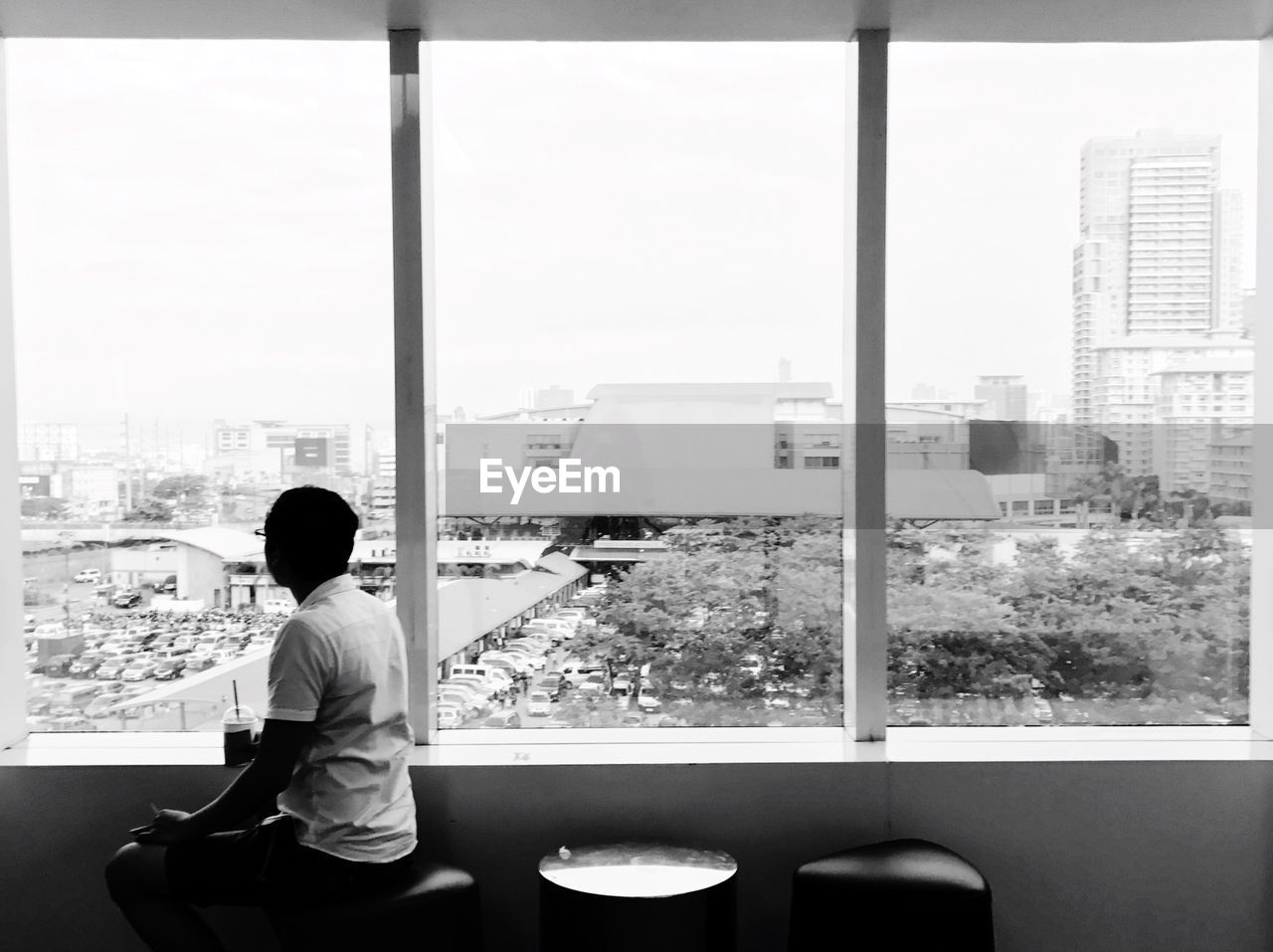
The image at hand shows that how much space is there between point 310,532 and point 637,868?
3.86ft

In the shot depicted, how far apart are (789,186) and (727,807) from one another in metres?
1.90

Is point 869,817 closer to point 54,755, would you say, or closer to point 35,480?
point 54,755

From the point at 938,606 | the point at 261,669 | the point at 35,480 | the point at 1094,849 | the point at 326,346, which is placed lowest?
the point at 1094,849

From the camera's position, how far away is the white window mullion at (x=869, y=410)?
Answer: 2939mm

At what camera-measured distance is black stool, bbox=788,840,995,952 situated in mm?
2371

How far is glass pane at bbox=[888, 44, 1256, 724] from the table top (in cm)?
90

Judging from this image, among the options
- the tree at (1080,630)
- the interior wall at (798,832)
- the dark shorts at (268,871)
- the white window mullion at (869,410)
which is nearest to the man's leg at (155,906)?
the dark shorts at (268,871)

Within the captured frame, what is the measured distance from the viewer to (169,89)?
3.04 metres

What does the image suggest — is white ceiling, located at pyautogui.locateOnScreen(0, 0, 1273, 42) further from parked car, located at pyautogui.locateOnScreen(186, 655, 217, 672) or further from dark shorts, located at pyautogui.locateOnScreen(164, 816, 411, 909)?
dark shorts, located at pyautogui.locateOnScreen(164, 816, 411, 909)

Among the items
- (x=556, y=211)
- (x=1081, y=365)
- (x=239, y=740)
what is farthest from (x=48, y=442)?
(x=1081, y=365)

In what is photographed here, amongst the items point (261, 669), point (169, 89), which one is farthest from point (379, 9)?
point (261, 669)

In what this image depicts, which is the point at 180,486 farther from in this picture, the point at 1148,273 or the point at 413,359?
the point at 1148,273

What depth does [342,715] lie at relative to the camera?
2234 millimetres

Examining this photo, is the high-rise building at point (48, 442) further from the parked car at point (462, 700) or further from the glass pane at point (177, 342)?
the parked car at point (462, 700)
